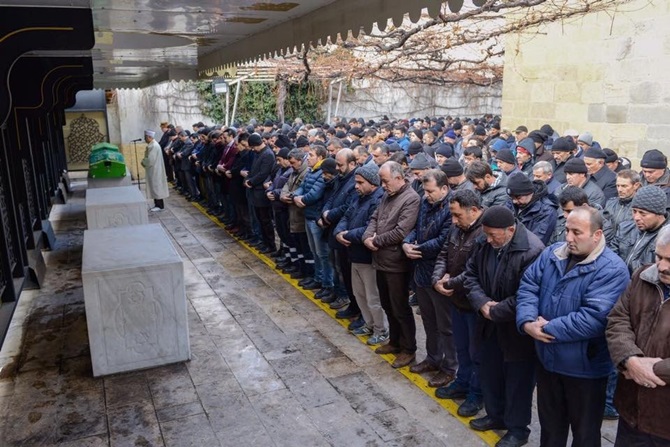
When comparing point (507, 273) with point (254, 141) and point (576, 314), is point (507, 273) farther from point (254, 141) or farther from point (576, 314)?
point (254, 141)

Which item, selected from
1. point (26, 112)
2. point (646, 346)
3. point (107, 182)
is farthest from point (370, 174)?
point (107, 182)

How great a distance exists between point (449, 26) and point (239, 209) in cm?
676

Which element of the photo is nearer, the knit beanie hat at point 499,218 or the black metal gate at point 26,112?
the black metal gate at point 26,112

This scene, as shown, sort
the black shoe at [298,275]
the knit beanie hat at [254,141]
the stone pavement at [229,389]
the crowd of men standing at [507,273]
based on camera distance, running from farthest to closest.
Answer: the knit beanie hat at [254,141]
the black shoe at [298,275]
the stone pavement at [229,389]
the crowd of men standing at [507,273]

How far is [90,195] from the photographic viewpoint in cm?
927

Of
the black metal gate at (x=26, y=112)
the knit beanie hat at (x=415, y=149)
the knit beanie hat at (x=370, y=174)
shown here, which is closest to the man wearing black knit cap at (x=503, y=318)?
the knit beanie hat at (x=370, y=174)

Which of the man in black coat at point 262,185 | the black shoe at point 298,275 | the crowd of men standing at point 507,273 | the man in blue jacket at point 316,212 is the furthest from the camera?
the man in black coat at point 262,185

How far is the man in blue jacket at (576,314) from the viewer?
10.9ft

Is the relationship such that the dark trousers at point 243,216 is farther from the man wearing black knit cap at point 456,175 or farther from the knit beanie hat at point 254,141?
the man wearing black knit cap at point 456,175

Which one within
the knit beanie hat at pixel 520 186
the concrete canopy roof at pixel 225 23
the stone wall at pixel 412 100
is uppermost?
the concrete canopy roof at pixel 225 23

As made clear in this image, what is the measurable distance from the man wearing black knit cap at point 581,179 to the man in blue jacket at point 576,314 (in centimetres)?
248

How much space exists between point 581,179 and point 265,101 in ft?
59.5

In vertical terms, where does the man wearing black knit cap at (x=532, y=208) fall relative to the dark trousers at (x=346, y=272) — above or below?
above

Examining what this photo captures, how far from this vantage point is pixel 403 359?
5375 mm
